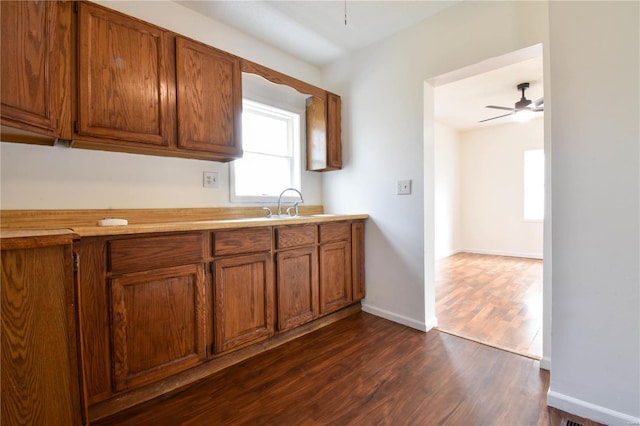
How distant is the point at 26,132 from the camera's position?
134 centimetres

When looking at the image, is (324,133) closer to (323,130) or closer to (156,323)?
(323,130)

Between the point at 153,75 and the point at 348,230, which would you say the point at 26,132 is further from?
the point at 348,230

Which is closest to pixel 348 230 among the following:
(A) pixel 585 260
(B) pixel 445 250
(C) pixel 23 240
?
(A) pixel 585 260

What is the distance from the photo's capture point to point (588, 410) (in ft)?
4.40

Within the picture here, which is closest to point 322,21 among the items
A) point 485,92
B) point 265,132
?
point 265,132

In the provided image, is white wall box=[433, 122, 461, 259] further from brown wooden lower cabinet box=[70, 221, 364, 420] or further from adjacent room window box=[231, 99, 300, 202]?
brown wooden lower cabinet box=[70, 221, 364, 420]

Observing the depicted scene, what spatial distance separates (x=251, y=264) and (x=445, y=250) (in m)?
4.67

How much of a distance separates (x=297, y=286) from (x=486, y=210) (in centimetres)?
504

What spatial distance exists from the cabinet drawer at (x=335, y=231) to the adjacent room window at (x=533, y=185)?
4476mm

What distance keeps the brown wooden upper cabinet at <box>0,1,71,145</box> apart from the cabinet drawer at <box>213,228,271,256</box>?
94 cm

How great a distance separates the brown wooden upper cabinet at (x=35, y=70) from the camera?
115 cm

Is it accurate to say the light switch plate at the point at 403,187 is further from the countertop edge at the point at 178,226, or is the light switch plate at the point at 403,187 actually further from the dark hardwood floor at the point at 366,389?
the dark hardwood floor at the point at 366,389

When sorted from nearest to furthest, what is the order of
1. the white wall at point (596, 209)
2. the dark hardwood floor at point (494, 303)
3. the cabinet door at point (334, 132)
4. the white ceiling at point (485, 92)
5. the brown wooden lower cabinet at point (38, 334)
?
1. the brown wooden lower cabinet at point (38, 334)
2. the white wall at point (596, 209)
3. the dark hardwood floor at point (494, 303)
4. the cabinet door at point (334, 132)
5. the white ceiling at point (485, 92)

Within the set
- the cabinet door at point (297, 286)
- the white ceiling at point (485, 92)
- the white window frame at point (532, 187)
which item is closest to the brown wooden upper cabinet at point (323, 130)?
the cabinet door at point (297, 286)
